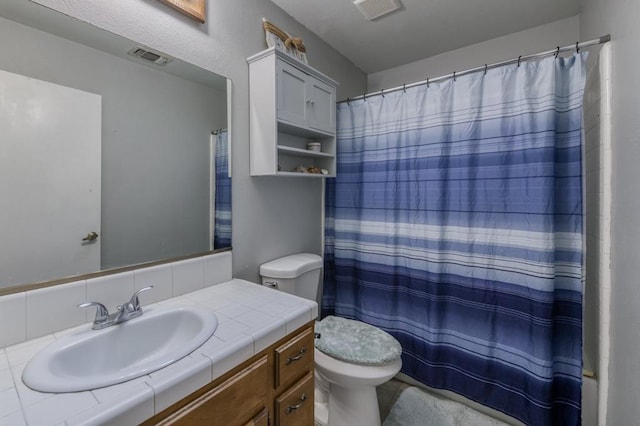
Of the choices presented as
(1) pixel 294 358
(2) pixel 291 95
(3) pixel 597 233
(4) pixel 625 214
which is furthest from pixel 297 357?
(3) pixel 597 233

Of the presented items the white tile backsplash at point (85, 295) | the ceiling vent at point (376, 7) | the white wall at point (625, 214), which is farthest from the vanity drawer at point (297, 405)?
the ceiling vent at point (376, 7)

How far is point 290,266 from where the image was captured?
1.62 metres

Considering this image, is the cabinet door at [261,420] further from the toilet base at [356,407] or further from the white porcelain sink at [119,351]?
the toilet base at [356,407]

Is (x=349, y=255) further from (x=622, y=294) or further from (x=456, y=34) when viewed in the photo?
(x=456, y=34)

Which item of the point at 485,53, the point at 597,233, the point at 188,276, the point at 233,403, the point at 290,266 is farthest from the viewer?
the point at 485,53

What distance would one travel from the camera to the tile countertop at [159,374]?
1.86ft

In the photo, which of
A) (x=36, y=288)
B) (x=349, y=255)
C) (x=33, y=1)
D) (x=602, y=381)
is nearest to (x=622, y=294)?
(x=602, y=381)

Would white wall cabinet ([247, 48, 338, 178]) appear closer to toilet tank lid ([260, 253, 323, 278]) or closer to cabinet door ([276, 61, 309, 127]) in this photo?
cabinet door ([276, 61, 309, 127])

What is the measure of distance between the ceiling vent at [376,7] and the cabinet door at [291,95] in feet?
1.77

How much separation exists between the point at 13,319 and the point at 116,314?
25 centimetres

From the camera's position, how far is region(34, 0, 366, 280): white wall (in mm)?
1102

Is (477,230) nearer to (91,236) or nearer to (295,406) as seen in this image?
(295,406)

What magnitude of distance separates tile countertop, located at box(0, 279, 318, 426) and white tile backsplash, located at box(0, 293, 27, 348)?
0.03 m

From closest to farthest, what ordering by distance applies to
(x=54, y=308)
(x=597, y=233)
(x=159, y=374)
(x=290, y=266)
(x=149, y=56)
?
(x=159, y=374), (x=54, y=308), (x=149, y=56), (x=597, y=233), (x=290, y=266)
